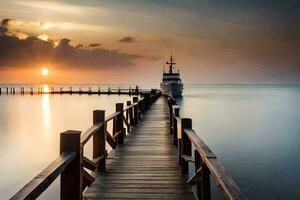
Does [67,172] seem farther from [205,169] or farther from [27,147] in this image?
[27,147]

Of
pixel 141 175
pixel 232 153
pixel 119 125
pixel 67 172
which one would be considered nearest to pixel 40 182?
pixel 67 172

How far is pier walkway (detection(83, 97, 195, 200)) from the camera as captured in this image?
5.23 m

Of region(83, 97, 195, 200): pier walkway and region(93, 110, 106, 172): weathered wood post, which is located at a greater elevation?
region(93, 110, 106, 172): weathered wood post

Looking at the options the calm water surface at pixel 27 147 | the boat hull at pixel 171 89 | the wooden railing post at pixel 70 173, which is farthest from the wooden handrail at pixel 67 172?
the boat hull at pixel 171 89

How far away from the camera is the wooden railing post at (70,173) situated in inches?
151

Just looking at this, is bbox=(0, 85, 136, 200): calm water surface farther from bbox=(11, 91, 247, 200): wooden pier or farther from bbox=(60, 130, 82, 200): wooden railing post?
bbox=(60, 130, 82, 200): wooden railing post

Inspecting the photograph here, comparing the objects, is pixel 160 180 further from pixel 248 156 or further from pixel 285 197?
pixel 248 156

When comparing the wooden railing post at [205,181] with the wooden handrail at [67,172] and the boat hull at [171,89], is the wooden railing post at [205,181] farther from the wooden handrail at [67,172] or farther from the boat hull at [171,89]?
the boat hull at [171,89]

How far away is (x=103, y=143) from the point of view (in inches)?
269

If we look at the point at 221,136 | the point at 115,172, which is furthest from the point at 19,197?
the point at 221,136

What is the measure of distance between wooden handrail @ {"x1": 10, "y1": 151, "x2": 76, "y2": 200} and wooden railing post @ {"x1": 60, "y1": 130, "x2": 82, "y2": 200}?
11.7 inches

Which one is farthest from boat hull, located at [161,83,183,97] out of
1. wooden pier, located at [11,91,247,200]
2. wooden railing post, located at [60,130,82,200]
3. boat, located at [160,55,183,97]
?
wooden railing post, located at [60,130,82,200]

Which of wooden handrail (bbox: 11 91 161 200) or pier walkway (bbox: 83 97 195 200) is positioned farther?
pier walkway (bbox: 83 97 195 200)

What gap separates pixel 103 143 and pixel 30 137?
22.5 meters
